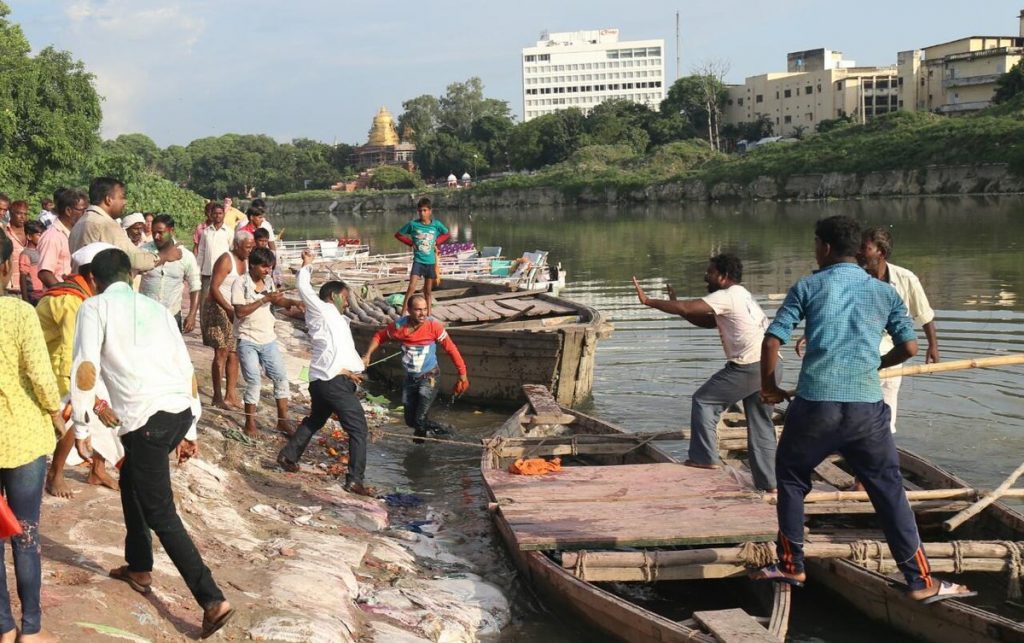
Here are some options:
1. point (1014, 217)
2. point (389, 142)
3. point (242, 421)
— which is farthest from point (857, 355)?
point (389, 142)

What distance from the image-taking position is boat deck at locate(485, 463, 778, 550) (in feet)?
20.1

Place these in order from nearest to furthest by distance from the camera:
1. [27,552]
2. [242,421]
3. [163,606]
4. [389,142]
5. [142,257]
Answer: [27,552], [163,606], [142,257], [242,421], [389,142]

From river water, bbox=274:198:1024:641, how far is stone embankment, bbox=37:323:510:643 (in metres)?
0.46

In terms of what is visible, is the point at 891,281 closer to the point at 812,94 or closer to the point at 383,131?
the point at 812,94

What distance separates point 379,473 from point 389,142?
115 metres

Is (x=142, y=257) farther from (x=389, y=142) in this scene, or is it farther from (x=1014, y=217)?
(x=389, y=142)

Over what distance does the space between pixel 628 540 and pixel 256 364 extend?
4.62 metres

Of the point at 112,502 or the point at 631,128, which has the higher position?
the point at 631,128

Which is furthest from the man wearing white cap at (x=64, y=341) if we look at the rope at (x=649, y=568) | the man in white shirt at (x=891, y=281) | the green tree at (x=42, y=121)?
the green tree at (x=42, y=121)

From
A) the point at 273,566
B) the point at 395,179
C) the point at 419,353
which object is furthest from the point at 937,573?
the point at 395,179

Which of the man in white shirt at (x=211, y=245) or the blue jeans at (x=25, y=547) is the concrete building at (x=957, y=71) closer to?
the man in white shirt at (x=211, y=245)

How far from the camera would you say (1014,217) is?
3941 centimetres

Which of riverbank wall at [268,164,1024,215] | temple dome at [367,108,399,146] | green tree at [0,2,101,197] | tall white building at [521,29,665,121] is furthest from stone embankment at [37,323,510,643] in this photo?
tall white building at [521,29,665,121]

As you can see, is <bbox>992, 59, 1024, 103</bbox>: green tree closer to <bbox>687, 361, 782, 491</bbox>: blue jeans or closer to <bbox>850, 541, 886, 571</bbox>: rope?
<bbox>687, 361, 782, 491</bbox>: blue jeans
